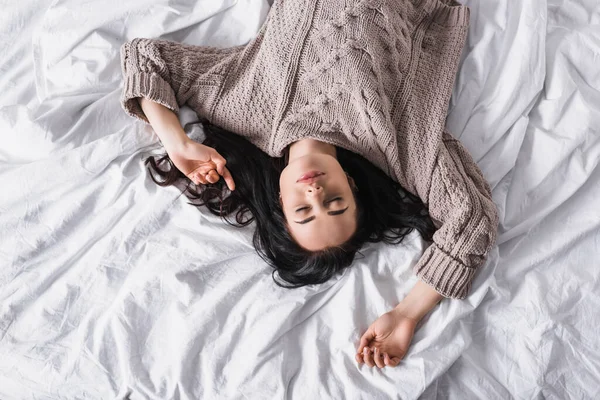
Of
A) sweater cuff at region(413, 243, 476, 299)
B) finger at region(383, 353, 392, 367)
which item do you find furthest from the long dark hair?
finger at region(383, 353, 392, 367)

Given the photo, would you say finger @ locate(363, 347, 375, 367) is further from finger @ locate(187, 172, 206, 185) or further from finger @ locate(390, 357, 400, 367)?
finger @ locate(187, 172, 206, 185)

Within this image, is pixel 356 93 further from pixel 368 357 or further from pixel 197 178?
pixel 368 357

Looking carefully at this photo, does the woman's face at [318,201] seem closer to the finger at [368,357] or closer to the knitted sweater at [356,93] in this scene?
the knitted sweater at [356,93]

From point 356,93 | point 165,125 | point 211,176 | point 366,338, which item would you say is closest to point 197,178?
point 211,176

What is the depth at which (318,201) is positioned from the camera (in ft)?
3.96

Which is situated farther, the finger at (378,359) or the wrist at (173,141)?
the wrist at (173,141)

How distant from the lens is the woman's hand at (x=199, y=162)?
134cm

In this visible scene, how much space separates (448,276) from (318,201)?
321mm

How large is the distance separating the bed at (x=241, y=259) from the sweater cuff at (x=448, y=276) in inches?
1.6

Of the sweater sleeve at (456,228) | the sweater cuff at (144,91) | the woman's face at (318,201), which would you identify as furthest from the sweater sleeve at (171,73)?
the sweater sleeve at (456,228)

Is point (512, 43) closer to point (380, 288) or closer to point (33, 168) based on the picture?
point (380, 288)

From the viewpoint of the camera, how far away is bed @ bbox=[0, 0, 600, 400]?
1.22 m

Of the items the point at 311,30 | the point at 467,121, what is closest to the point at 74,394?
the point at 311,30

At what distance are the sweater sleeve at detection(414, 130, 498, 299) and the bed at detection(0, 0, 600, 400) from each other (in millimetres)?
54
